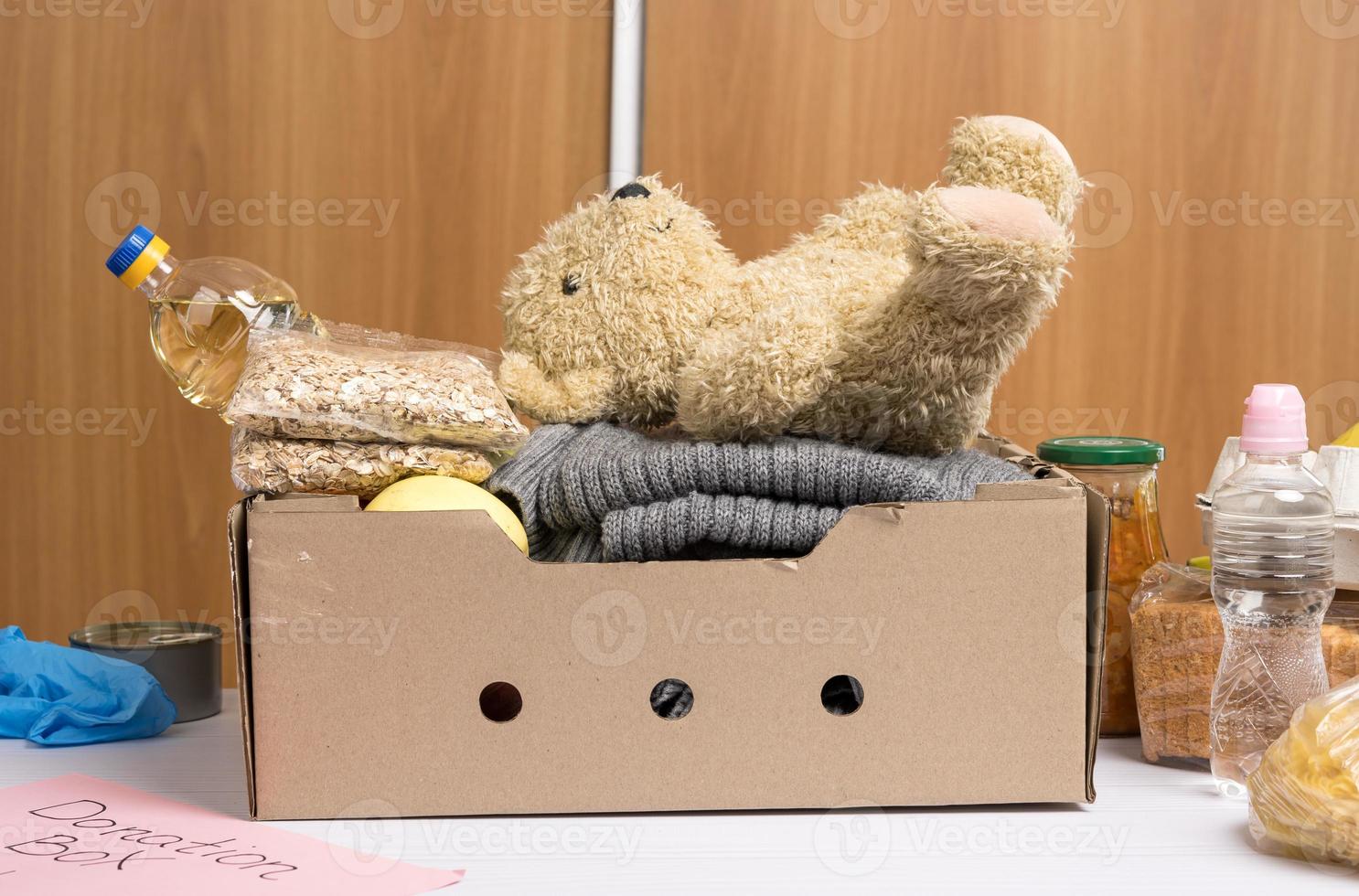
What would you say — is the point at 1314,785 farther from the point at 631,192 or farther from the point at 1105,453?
the point at 631,192

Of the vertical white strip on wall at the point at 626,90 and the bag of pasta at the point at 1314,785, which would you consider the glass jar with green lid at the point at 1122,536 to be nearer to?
the bag of pasta at the point at 1314,785

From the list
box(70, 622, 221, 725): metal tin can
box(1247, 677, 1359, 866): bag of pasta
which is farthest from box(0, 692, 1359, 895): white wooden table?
box(70, 622, 221, 725): metal tin can

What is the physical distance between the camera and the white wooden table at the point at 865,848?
1.69 feet

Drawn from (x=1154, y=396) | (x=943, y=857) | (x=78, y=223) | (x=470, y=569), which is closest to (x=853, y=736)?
(x=943, y=857)

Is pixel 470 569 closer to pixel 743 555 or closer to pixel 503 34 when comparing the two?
pixel 743 555

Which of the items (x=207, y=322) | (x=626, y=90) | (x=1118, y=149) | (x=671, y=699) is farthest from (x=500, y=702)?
(x=1118, y=149)

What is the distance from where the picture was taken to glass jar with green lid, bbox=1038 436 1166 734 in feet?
2.32

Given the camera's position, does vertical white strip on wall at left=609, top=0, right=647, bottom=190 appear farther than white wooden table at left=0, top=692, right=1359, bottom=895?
Yes

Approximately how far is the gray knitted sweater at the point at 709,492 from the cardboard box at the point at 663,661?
34 mm

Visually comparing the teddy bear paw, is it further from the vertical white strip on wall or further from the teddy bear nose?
the vertical white strip on wall

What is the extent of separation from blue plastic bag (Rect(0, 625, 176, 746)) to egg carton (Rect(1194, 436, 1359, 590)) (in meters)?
0.67

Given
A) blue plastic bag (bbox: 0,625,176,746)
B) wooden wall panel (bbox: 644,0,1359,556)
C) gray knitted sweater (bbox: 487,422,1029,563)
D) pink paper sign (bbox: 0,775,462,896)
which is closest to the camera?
pink paper sign (bbox: 0,775,462,896)

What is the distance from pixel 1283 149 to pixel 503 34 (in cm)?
97

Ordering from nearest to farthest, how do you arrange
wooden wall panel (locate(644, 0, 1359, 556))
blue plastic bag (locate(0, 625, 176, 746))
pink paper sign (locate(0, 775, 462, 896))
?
pink paper sign (locate(0, 775, 462, 896))
blue plastic bag (locate(0, 625, 176, 746))
wooden wall panel (locate(644, 0, 1359, 556))
